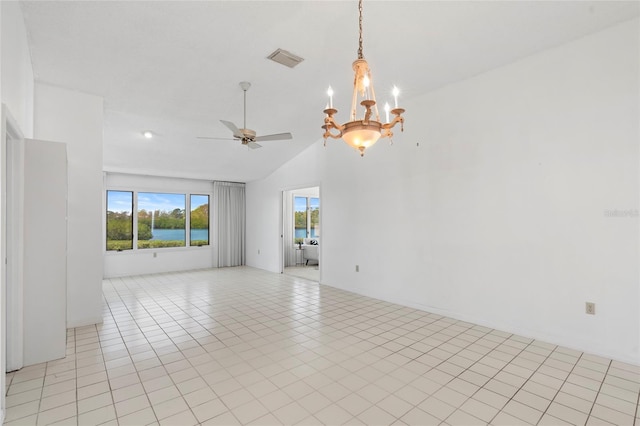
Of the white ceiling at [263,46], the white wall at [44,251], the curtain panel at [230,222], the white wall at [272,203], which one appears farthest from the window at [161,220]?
the white wall at [44,251]

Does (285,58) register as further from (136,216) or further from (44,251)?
(136,216)

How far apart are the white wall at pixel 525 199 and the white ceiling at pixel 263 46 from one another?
36 cm

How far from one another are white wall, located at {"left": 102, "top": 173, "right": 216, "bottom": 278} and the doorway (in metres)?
2.07

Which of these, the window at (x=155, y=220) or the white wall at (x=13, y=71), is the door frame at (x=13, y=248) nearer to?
the white wall at (x=13, y=71)

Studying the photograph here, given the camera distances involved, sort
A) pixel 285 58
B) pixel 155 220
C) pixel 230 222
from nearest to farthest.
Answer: pixel 285 58
pixel 155 220
pixel 230 222

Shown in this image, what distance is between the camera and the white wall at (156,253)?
23.5 ft

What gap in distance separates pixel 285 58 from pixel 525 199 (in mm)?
3088

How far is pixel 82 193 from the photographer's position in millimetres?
3916

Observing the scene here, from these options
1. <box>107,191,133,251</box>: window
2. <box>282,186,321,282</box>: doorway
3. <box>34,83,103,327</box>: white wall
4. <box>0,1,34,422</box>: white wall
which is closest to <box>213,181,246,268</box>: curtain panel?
<box>282,186,321,282</box>: doorway

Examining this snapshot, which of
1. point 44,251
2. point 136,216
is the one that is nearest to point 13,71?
point 44,251

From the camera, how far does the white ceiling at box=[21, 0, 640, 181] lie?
106 inches

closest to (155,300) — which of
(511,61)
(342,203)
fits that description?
(342,203)

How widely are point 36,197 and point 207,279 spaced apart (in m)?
4.26

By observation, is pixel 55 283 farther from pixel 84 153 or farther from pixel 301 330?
pixel 301 330
